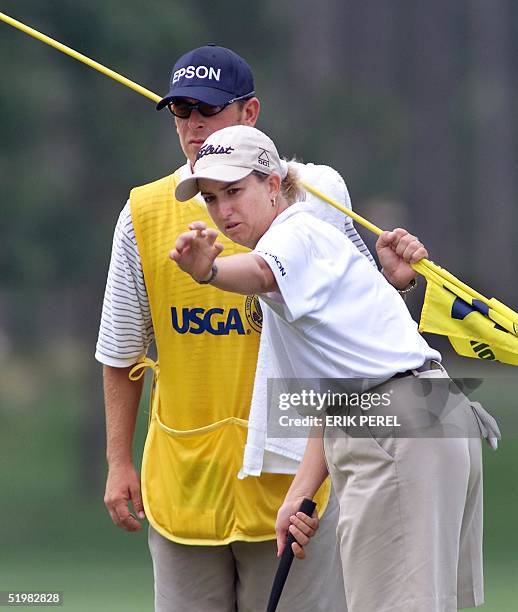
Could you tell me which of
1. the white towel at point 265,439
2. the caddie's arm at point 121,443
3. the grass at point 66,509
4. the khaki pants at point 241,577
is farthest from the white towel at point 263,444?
the grass at point 66,509

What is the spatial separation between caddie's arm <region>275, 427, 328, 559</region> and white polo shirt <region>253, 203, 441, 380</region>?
0.51 feet

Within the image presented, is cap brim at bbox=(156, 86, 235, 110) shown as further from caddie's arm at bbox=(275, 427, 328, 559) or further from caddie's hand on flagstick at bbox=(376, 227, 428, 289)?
caddie's arm at bbox=(275, 427, 328, 559)

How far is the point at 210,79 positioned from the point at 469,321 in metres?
0.65

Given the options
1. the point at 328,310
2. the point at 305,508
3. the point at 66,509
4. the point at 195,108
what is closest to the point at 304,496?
the point at 305,508

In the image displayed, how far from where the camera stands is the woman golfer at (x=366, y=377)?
2.02m

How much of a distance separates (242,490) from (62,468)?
117 inches

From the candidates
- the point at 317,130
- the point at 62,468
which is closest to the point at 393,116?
the point at 317,130

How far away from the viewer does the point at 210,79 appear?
2541mm

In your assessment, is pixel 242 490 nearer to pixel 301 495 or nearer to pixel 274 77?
pixel 301 495

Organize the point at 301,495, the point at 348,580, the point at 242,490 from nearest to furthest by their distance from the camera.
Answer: the point at 348,580 → the point at 301,495 → the point at 242,490

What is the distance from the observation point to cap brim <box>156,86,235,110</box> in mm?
2506

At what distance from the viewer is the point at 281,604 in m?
2.58

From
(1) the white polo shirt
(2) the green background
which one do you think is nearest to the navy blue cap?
(1) the white polo shirt

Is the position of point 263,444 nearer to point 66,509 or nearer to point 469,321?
point 469,321
